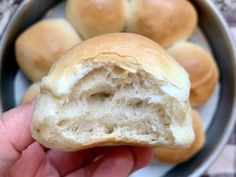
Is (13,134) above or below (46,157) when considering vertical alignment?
above

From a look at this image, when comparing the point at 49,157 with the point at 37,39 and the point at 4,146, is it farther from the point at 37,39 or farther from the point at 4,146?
the point at 37,39

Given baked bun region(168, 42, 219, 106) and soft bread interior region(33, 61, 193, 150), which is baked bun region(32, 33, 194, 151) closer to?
soft bread interior region(33, 61, 193, 150)

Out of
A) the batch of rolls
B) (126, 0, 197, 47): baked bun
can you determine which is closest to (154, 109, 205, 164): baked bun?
the batch of rolls

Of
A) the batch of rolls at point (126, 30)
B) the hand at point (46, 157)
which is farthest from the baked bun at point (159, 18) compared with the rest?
the hand at point (46, 157)

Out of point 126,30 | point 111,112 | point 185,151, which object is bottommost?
point 185,151

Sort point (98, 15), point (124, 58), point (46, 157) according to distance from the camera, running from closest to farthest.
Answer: point (124, 58)
point (46, 157)
point (98, 15)

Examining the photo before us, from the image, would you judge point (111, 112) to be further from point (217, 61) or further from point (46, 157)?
point (217, 61)

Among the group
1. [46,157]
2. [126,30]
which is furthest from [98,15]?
[46,157]
